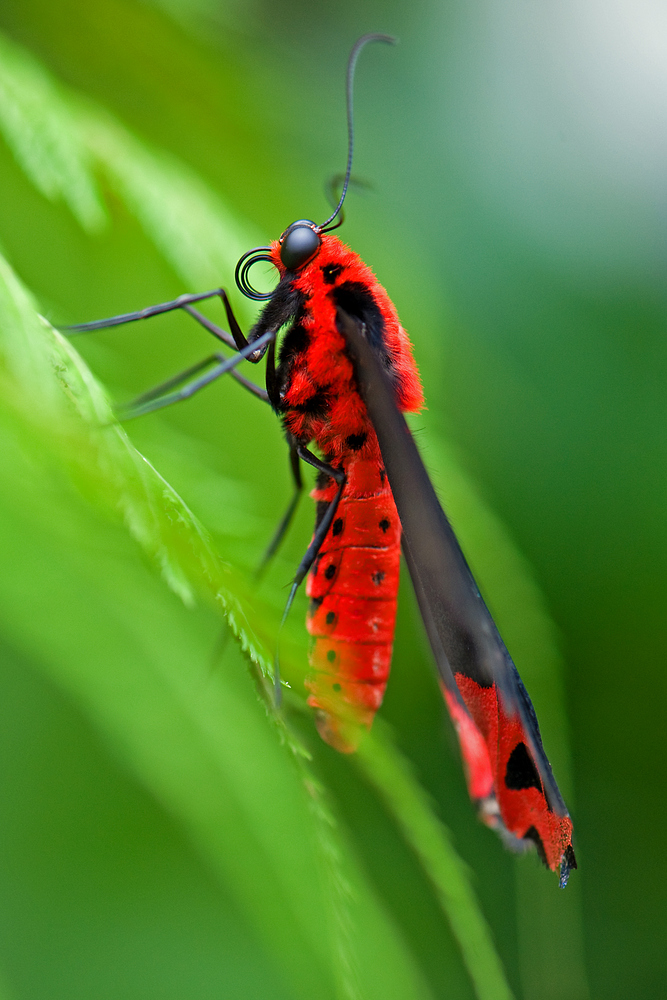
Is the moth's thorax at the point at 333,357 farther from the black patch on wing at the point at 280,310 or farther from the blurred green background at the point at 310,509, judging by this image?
the blurred green background at the point at 310,509

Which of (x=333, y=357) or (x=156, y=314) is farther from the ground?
(x=156, y=314)

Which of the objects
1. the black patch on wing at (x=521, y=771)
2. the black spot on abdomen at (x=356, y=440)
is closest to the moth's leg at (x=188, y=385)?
the black spot on abdomen at (x=356, y=440)

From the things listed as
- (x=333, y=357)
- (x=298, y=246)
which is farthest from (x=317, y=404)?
(x=298, y=246)

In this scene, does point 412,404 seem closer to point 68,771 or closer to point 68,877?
point 68,771

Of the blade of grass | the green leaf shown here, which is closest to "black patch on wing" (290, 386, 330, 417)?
the green leaf

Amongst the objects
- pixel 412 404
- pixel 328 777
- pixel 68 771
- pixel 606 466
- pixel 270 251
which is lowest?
pixel 328 777

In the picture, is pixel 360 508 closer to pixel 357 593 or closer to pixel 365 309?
pixel 357 593

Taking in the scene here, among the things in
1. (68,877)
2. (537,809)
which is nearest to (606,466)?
(537,809)
